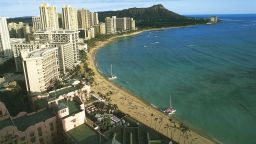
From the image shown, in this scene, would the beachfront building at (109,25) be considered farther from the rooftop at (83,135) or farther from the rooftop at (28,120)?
the rooftop at (83,135)

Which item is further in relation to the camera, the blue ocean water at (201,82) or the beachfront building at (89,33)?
the beachfront building at (89,33)

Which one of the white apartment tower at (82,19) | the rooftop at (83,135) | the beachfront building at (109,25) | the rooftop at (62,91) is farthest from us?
the beachfront building at (109,25)

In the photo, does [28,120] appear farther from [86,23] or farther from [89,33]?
[86,23]

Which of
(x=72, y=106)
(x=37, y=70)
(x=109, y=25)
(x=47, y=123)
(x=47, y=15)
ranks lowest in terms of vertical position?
(x=47, y=123)

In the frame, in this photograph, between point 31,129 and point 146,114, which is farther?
point 146,114

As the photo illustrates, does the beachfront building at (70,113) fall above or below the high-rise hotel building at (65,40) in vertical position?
below

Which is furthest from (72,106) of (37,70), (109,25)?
(109,25)

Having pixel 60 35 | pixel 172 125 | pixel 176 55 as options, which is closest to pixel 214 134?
pixel 172 125

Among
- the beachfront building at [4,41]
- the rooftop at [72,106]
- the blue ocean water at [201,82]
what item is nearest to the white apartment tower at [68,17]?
the blue ocean water at [201,82]
